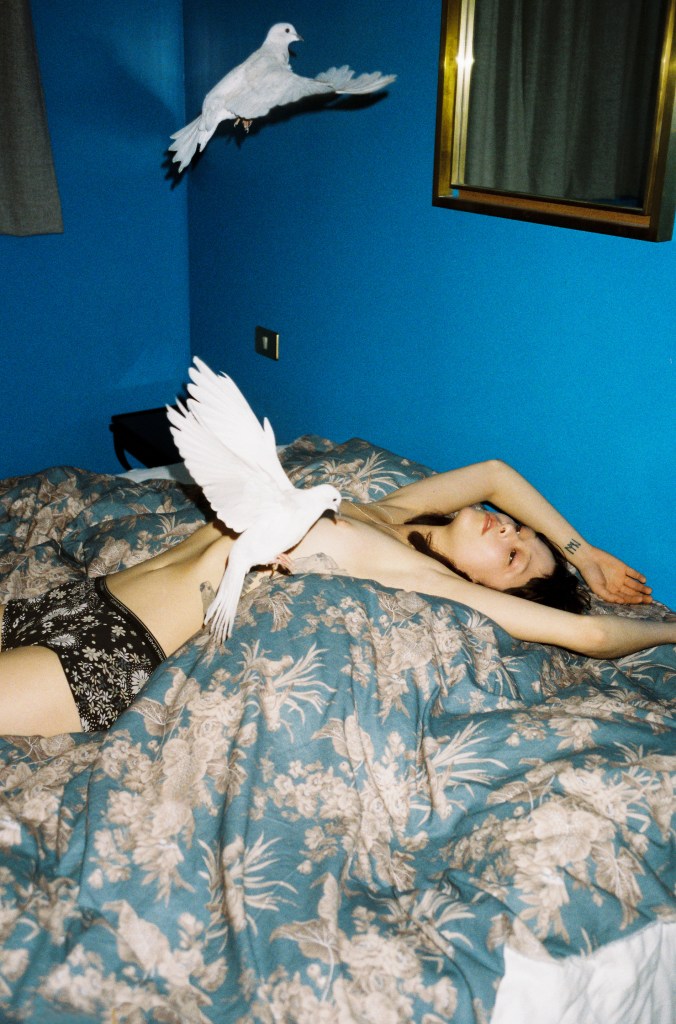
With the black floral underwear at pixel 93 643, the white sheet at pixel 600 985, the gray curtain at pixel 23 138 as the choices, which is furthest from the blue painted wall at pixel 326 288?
the black floral underwear at pixel 93 643

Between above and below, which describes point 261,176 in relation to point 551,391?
above

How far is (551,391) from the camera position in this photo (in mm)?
1775

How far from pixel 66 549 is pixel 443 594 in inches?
33.3

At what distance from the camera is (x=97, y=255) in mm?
2891

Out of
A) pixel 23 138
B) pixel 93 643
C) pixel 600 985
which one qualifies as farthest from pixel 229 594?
pixel 23 138

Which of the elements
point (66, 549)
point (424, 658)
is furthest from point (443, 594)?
point (66, 549)

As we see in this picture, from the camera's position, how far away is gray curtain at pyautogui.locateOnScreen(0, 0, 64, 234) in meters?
2.44

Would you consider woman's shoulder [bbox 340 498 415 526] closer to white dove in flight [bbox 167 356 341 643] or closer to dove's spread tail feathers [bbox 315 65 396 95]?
white dove in flight [bbox 167 356 341 643]

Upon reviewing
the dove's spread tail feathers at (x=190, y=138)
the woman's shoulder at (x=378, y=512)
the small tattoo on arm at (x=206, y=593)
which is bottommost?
the small tattoo on arm at (x=206, y=593)

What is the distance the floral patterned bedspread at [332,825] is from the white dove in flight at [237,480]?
0.10 m

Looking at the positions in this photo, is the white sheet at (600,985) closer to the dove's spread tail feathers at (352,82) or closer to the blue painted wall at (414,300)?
the blue painted wall at (414,300)

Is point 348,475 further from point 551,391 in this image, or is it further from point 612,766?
point 612,766

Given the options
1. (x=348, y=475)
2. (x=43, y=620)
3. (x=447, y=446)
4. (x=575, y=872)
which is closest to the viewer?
(x=575, y=872)

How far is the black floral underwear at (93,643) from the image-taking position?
137 cm
